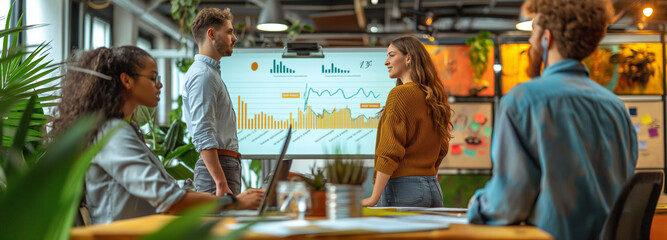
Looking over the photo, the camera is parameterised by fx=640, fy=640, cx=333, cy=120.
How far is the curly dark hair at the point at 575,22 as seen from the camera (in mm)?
1556

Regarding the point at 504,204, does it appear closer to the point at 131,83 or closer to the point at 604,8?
the point at 604,8

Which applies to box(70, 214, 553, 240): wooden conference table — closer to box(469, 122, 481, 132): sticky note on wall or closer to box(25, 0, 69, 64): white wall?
box(469, 122, 481, 132): sticky note on wall

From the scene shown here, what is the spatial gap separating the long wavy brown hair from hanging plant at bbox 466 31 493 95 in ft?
7.24

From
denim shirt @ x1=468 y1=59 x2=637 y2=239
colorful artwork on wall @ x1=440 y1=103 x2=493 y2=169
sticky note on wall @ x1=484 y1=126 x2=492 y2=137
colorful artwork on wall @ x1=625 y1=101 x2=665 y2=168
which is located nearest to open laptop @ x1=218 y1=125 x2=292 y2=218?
denim shirt @ x1=468 y1=59 x2=637 y2=239

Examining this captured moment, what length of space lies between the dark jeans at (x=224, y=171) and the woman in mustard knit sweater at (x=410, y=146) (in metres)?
0.79

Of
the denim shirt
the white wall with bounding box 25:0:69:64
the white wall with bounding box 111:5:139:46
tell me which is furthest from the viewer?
the white wall with bounding box 111:5:139:46

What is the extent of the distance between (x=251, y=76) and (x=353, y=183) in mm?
2589

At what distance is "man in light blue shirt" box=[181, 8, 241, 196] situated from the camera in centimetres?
303

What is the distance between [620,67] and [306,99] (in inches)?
106

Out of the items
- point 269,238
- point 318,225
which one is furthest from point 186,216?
point 318,225

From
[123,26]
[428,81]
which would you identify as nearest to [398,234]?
[428,81]

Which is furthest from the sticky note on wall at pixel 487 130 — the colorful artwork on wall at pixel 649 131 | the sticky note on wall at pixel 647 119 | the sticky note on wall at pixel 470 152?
the sticky note on wall at pixel 647 119

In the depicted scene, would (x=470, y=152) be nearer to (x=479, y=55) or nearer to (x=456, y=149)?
(x=456, y=149)

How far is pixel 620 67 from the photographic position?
511cm
